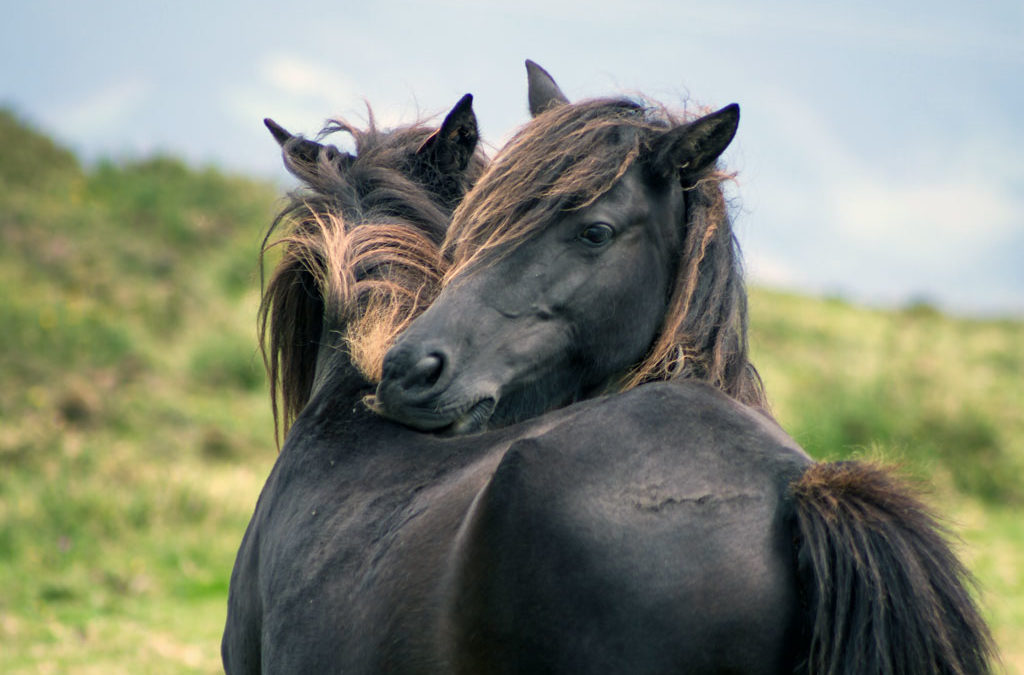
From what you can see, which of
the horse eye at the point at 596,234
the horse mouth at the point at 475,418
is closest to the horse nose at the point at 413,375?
the horse mouth at the point at 475,418

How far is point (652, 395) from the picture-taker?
189 centimetres

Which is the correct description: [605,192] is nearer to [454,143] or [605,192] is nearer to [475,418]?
[475,418]

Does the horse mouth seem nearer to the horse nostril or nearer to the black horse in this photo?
the black horse

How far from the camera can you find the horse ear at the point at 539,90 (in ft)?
10.0

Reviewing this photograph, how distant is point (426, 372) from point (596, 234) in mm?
601

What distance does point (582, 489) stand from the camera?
5.52 feet

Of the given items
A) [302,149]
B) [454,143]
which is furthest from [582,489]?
[302,149]

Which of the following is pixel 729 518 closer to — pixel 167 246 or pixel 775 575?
pixel 775 575

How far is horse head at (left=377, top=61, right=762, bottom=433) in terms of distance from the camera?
2395mm

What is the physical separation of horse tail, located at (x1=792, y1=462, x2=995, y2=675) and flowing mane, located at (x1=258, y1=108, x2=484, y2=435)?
4.24 ft

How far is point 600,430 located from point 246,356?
10513 millimetres

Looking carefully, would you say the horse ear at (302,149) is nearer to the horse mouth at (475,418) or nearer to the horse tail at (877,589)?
the horse mouth at (475,418)

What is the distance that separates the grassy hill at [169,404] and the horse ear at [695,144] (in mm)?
2577

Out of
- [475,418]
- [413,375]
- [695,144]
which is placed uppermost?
[695,144]
